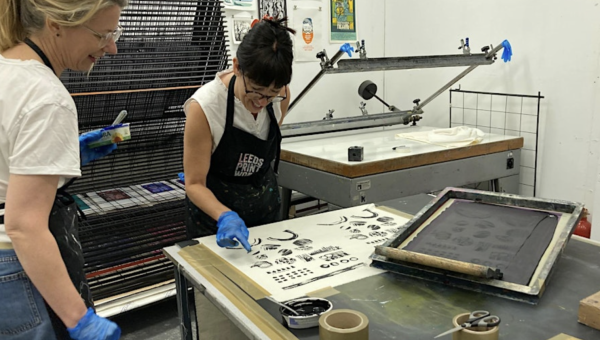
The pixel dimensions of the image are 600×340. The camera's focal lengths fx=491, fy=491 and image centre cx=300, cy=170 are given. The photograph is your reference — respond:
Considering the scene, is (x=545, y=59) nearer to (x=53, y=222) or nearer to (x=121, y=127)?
(x=121, y=127)

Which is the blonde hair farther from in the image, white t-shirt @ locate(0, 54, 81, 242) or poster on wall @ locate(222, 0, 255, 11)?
poster on wall @ locate(222, 0, 255, 11)

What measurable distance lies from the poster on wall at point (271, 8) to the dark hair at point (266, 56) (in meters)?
1.71

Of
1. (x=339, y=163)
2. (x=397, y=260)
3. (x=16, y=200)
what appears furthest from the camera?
(x=339, y=163)

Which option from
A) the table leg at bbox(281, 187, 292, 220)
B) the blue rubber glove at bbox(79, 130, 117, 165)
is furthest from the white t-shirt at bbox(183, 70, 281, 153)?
the table leg at bbox(281, 187, 292, 220)

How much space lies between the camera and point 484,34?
2947 millimetres

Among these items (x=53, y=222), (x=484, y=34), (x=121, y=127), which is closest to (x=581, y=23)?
(x=484, y=34)

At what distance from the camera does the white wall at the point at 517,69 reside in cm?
246

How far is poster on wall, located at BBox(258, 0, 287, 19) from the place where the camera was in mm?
3012

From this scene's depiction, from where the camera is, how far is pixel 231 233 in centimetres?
128

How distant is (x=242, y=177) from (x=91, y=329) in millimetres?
748

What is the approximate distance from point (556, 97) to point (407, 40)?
3.89 ft

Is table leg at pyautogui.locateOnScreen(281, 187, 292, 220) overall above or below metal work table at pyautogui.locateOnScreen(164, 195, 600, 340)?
below

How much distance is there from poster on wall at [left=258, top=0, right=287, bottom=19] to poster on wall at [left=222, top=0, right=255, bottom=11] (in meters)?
0.07

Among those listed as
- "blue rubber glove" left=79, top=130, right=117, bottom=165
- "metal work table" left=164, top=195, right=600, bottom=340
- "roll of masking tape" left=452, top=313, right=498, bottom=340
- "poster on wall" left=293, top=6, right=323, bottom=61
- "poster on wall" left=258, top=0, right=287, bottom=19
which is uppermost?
"poster on wall" left=258, top=0, right=287, bottom=19
